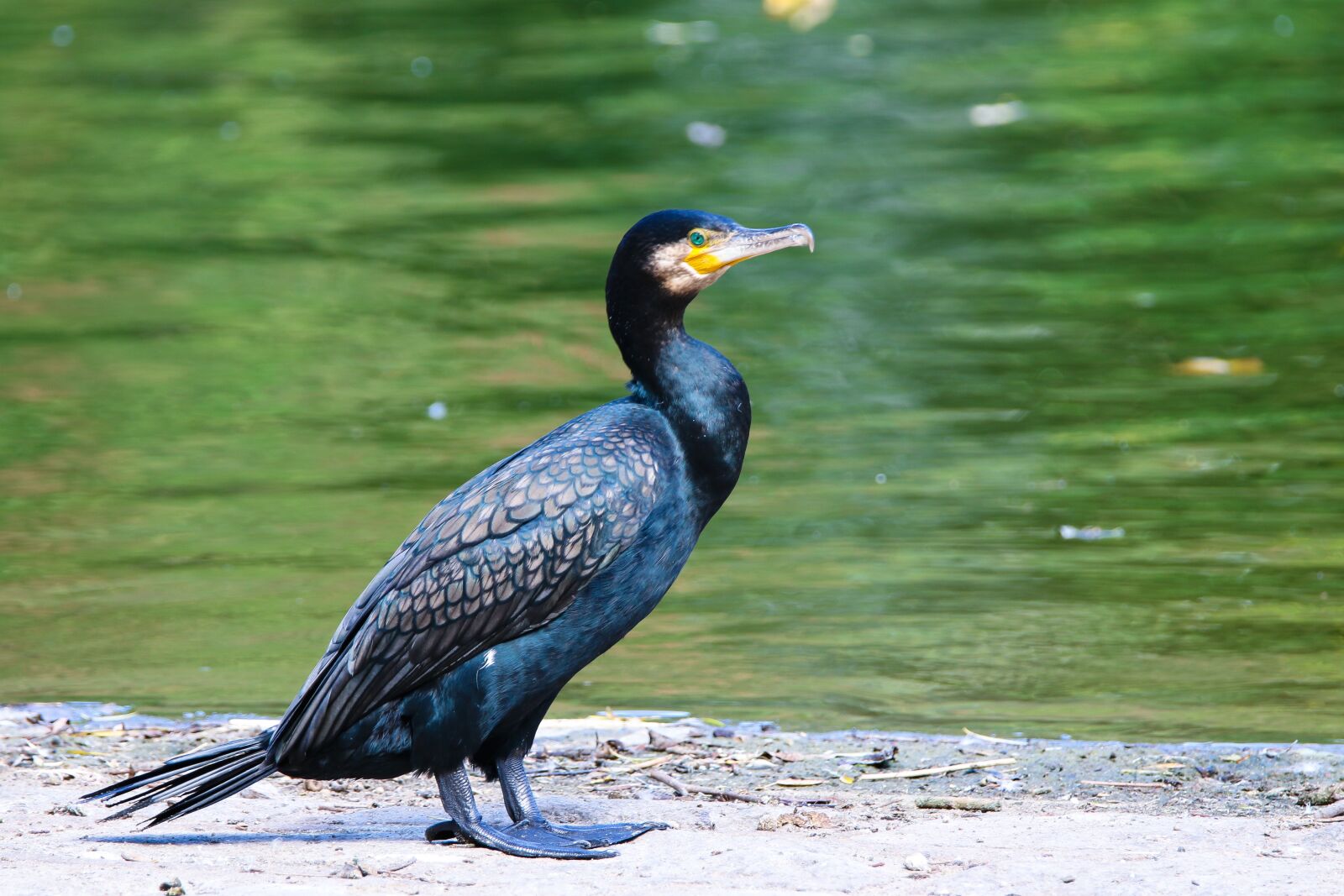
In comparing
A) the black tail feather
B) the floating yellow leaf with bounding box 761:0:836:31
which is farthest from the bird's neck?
the floating yellow leaf with bounding box 761:0:836:31

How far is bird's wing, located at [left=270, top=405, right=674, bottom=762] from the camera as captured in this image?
4.49 meters

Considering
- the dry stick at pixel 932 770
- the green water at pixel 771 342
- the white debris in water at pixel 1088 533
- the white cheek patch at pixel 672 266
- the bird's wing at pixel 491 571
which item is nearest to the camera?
the bird's wing at pixel 491 571

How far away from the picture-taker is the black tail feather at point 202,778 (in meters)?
4.62

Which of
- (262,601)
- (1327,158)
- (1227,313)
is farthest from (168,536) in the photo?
(1327,158)

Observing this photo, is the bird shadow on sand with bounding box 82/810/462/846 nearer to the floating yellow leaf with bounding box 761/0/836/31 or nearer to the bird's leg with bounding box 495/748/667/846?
→ the bird's leg with bounding box 495/748/667/846

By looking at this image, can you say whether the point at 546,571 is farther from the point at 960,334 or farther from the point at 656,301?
the point at 960,334

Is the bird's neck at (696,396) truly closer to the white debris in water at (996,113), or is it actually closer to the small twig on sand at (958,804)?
the small twig on sand at (958,804)

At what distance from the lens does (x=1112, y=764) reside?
5473 mm

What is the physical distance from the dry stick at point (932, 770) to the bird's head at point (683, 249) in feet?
4.63

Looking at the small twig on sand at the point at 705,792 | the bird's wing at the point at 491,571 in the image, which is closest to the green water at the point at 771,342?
the small twig on sand at the point at 705,792

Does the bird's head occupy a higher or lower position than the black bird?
higher

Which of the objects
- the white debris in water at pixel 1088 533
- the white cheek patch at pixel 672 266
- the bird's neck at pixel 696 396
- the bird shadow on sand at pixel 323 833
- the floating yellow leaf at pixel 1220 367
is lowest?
the white debris in water at pixel 1088 533

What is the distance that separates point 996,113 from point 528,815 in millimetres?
10717

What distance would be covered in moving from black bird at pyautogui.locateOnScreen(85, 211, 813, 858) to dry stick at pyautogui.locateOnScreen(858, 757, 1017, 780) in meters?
0.87
